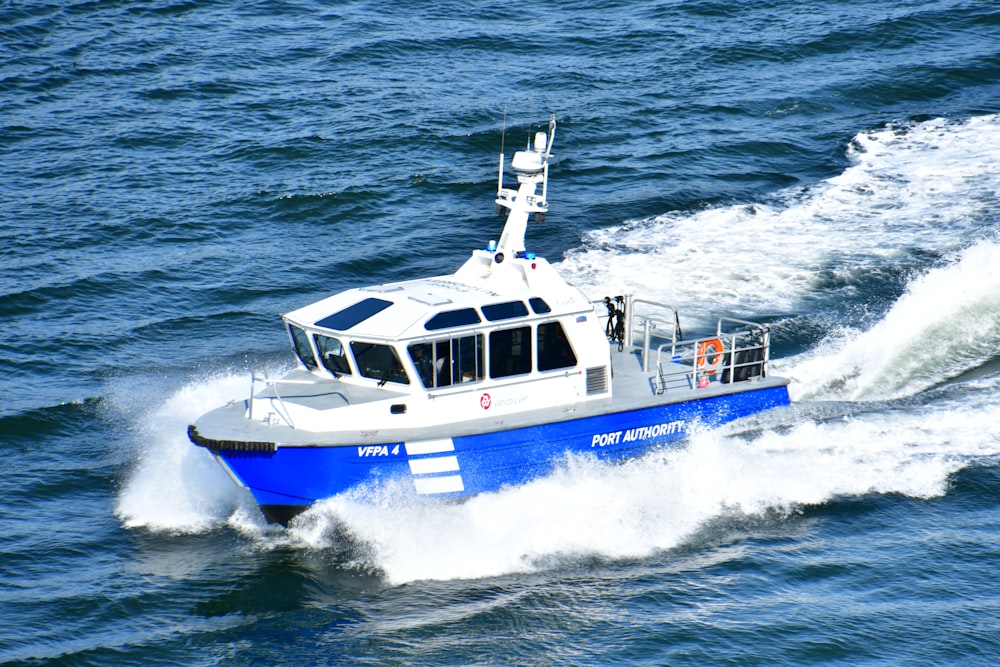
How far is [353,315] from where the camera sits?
14.6 meters

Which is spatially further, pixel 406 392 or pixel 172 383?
pixel 172 383

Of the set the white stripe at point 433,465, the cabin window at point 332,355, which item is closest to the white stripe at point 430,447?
the white stripe at point 433,465

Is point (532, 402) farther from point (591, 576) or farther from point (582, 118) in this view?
point (582, 118)

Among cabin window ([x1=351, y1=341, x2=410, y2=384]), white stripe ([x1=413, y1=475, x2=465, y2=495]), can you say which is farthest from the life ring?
cabin window ([x1=351, y1=341, x2=410, y2=384])

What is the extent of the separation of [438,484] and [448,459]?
0.35 m

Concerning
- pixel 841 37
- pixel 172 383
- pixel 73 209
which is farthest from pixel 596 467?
pixel 841 37

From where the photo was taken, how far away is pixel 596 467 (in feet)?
49.6

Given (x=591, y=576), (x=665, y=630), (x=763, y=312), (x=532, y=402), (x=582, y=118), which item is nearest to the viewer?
(x=665, y=630)

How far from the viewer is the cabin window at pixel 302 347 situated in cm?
1492

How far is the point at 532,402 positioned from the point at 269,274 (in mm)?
9472

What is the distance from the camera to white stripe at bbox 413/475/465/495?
14273mm

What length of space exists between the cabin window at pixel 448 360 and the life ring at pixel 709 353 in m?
3.31

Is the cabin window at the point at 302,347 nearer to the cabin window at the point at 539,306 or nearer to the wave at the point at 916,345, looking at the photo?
the cabin window at the point at 539,306

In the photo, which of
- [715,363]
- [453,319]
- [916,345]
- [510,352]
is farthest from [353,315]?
[916,345]
